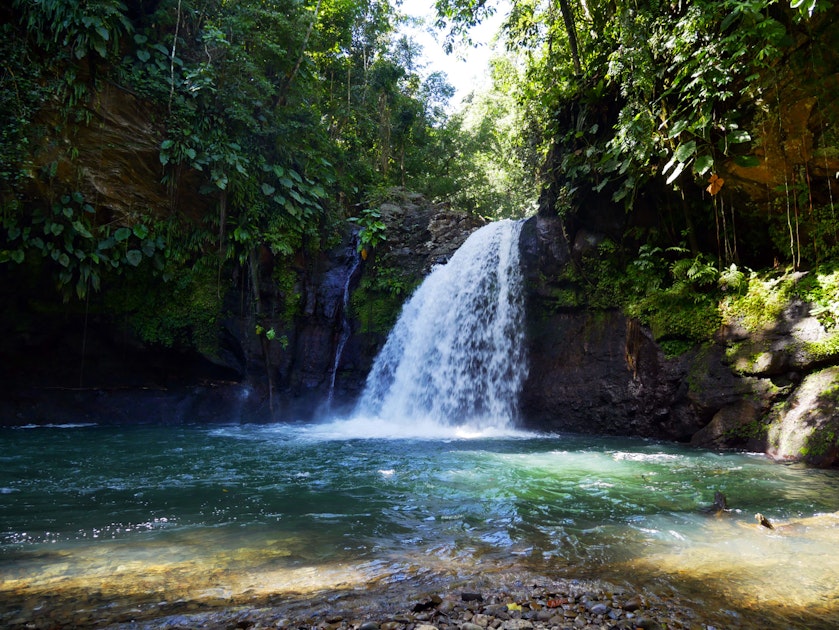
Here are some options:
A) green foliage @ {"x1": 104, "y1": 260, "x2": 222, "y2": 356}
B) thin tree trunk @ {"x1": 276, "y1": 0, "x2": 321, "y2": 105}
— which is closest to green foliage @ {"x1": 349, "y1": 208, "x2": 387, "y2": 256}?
thin tree trunk @ {"x1": 276, "y1": 0, "x2": 321, "y2": 105}

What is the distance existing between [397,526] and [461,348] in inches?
287

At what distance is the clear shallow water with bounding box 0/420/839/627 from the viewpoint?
295 centimetres

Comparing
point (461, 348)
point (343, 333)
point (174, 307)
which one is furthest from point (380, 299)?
point (174, 307)

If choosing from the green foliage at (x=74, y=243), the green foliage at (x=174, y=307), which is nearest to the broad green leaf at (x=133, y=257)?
the green foliage at (x=74, y=243)

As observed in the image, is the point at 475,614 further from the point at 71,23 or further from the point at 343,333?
the point at 71,23

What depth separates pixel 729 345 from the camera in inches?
319

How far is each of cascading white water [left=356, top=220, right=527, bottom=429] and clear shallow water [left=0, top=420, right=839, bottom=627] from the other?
10.5ft

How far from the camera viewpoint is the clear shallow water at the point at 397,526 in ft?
9.67

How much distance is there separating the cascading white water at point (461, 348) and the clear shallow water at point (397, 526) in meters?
3.21

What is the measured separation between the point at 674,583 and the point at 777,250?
7.81m

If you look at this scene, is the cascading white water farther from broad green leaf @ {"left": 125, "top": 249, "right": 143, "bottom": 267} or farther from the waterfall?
broad green leaf @ {"left": 125, "top": 249, "right": 143, "bottom": 267}

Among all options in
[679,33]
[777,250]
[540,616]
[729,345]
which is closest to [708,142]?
[679,33]

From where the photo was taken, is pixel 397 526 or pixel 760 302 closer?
pixel 397 526

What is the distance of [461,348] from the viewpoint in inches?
447
